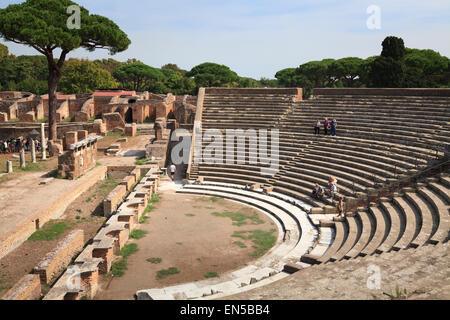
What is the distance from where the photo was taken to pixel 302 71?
5631 centimetres

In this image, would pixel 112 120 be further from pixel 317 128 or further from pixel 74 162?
pixel 317 128

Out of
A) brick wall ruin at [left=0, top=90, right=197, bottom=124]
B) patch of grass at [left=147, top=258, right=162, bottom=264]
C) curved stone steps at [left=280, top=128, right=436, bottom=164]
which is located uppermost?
brick wall ruin at [left=0, top=90, right=197, bottom=124]

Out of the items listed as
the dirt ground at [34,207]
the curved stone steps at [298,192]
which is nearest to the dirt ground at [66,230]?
the dirt ground at [34,207]

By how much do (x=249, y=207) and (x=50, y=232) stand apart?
24.4ft

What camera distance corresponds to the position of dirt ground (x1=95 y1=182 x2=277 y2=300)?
1080 centimetres

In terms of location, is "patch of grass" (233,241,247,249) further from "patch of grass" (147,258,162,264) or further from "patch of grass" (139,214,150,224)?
"patch of grass" (139,214,150,224)

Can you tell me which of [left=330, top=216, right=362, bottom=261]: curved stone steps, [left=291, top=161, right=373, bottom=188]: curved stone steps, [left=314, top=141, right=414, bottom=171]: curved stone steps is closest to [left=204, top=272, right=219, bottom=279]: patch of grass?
[left=330, top=216, right=362, bottom=261]: curved stone steps

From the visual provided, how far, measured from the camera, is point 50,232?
14523mm

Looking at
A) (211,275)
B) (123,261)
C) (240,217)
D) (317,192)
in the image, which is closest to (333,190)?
(317,192)

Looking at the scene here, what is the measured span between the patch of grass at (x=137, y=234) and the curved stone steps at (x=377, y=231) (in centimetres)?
700

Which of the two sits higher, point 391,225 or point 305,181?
point 305,181

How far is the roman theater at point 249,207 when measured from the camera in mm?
9547

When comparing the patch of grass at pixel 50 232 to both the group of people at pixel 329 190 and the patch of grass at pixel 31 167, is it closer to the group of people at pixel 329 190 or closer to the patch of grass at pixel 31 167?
the patch of grass at pixel 31 167

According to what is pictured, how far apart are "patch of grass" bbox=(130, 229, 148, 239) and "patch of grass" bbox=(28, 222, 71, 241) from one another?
245cm
